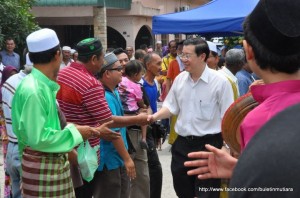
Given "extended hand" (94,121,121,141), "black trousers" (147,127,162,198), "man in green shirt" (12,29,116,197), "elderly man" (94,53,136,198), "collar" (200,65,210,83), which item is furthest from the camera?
"black trousers" (147,127,162,198)

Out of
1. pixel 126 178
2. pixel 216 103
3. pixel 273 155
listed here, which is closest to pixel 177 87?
pixel 216 103

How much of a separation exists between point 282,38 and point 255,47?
0.13m

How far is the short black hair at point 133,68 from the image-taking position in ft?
19.8

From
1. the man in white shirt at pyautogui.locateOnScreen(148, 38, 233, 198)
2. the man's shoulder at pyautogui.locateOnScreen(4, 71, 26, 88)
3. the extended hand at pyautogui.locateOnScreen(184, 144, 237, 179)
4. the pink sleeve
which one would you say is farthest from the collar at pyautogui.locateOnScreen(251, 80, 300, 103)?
the pink sleeve

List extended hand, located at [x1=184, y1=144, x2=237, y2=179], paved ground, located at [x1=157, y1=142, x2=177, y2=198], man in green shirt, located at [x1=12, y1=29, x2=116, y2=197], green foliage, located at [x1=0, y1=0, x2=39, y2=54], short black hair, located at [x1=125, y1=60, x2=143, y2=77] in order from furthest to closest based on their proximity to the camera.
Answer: green foliage, located at [x1=0, y1=0, x2=39, y2=54] < paved ground, located at [x1=157, y1=142, x2=177, y2=198] < short black hair, located at [x1=125, y1=60, x2=143, y2=77] < man in green shirt, located at [x1=12, y1=29, x2=116, y2=197] < extended hand, located at [x1=184, y1=144, x2=237, y2=179]

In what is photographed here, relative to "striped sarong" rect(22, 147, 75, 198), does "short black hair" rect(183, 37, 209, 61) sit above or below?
above

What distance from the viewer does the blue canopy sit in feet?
30.8

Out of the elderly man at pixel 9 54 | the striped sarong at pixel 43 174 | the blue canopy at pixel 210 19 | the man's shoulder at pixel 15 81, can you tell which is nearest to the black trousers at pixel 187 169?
the man's shoulder at pixel 15 81

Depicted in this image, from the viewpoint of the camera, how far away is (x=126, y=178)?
5.12 meters

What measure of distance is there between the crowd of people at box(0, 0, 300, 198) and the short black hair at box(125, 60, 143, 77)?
0.01 m

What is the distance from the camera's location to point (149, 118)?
16.1 ft

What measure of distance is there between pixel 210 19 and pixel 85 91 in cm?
574

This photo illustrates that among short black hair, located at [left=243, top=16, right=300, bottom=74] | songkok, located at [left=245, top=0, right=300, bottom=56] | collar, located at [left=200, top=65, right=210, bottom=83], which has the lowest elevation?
collar, located at [left=200, top=65, right=210, bottom=83]

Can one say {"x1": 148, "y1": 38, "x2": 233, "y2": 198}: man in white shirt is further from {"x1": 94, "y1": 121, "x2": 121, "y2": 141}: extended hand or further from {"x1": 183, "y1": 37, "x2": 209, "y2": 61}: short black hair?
{"x1": 94, "y1": 121, "x2": 121, "y2": 141}: extended hand
